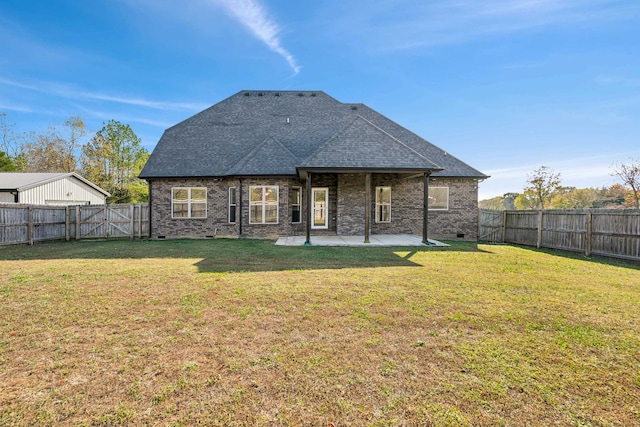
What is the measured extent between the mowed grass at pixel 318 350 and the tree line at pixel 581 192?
1580 centimetres

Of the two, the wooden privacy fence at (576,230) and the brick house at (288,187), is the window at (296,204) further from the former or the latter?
the wooden privacy fence at (576,230)

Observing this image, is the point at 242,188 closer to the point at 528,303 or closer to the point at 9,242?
the point at 9,242

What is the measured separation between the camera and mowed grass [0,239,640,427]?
2.38 meters

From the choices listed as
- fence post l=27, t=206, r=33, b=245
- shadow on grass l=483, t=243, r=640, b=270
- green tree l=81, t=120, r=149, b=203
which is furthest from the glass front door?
green tree l=81, t=120, r=149, b=203

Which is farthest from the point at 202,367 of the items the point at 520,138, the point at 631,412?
the point at 520,138

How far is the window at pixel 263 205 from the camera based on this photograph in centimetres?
1450

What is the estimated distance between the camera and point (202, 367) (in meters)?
3.01

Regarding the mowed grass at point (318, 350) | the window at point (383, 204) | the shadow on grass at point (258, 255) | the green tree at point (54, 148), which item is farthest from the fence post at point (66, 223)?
the green tree at point (54, 148)

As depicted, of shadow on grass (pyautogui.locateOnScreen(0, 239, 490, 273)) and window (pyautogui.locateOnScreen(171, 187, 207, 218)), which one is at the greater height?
window (pyautogui.locateOnScreen(171, 187, 207, 218))

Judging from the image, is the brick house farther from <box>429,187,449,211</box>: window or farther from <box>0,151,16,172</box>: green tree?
<box>0,151,16,172</box>: green tree

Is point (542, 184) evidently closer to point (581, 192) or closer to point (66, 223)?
point (581, 192)

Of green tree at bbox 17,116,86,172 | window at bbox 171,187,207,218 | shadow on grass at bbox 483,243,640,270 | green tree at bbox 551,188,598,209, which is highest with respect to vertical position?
green tree at bbox 17,116,86,172

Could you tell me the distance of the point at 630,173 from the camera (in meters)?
27.0

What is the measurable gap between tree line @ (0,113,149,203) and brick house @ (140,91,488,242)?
20.8 m
